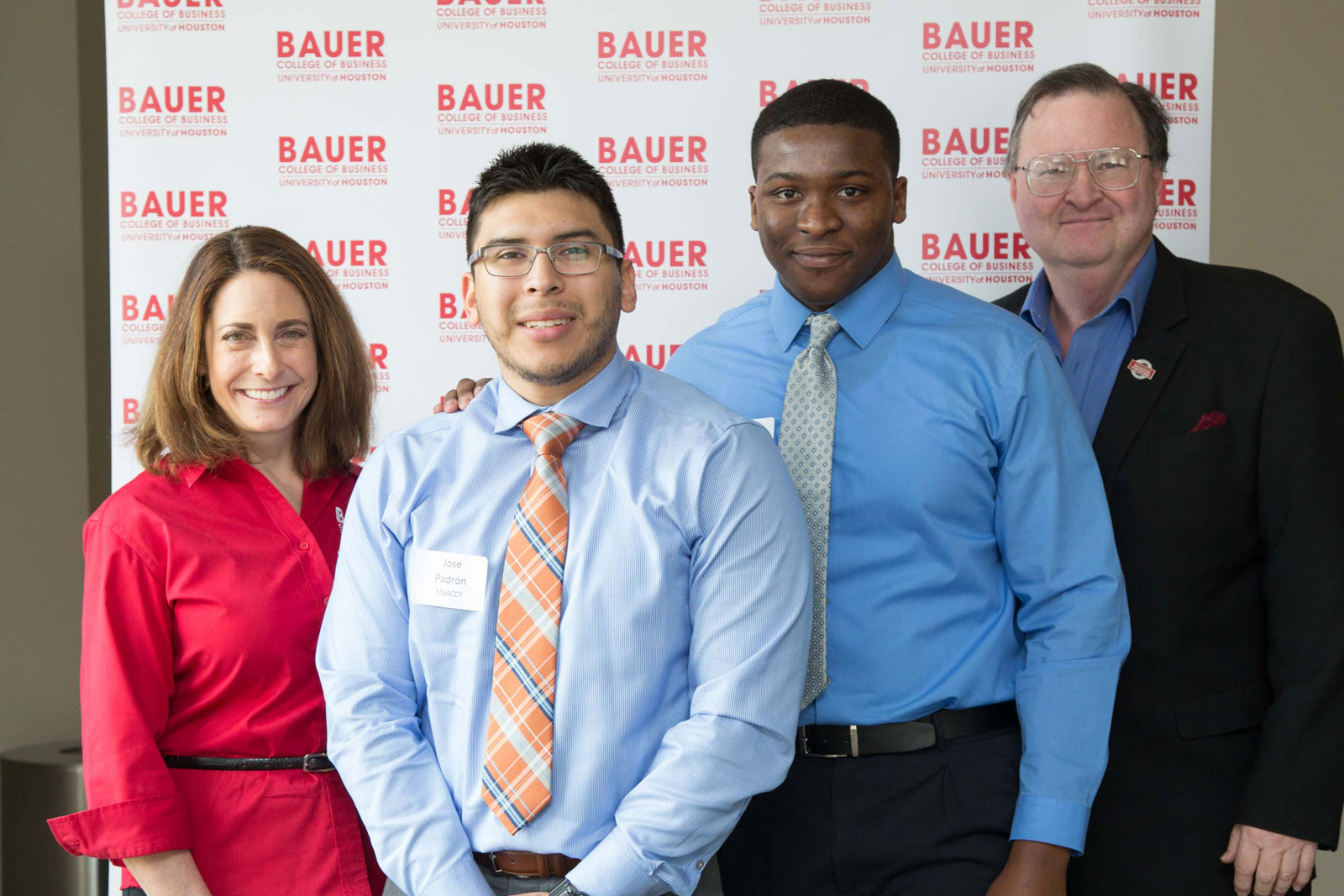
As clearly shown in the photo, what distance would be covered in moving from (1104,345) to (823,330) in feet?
2.25

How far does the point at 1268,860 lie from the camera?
1972 mm

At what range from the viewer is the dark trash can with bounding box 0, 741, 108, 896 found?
344 cm

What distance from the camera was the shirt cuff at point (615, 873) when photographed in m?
1.47

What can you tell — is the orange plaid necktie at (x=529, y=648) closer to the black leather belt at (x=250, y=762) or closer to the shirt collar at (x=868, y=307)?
the black leather belt at (x=250, y=762)

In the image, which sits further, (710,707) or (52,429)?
(52,429)

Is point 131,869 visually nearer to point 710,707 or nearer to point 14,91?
point 710,707

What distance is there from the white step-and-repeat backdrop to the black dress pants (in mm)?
1553

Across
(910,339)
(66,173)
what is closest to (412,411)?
(910,339)

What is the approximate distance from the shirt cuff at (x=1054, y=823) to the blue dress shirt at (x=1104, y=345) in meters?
0.76

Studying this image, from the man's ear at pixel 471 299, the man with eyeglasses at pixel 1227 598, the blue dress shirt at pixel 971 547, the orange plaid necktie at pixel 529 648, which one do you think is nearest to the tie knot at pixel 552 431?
the orange plaid necktie at pixel 529 648

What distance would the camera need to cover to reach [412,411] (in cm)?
313

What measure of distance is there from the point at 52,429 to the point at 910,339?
11.8ft

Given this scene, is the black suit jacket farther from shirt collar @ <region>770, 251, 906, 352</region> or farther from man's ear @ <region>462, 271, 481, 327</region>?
man's ear @ <region>462, 271, 481, 327</region>

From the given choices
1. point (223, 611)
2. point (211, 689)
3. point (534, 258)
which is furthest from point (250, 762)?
point (534, 258)
